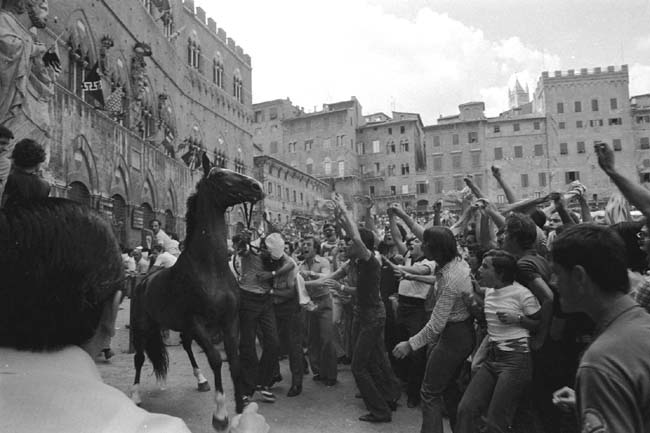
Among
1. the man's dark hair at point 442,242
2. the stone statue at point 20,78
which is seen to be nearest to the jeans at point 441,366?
the man's dark hair at point 442,242

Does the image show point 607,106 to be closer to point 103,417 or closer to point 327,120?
point 327,120

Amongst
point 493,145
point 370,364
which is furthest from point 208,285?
point 493,145

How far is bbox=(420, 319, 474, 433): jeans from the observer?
3934 mm

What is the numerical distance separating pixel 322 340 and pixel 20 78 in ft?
27.3

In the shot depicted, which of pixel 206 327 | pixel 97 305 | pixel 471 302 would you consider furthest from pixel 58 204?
pixel 206 327

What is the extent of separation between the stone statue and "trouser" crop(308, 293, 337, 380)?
20.9 ft

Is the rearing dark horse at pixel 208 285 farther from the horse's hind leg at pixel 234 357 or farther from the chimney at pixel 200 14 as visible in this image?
the chimney at pixel 200 14

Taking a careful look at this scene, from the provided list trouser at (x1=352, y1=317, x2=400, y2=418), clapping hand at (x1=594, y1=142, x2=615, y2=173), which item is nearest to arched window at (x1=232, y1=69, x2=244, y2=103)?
trouser at (x1=352, y1=317, x2=400, y2=418)

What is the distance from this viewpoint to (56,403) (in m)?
0.88

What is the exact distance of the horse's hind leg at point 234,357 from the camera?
5.12m

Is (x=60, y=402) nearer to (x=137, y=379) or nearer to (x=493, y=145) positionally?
(x=137, y=379)

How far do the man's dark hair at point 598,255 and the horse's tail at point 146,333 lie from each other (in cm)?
532

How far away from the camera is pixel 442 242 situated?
163 inches

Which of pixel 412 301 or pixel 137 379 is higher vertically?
pixel 412 301
